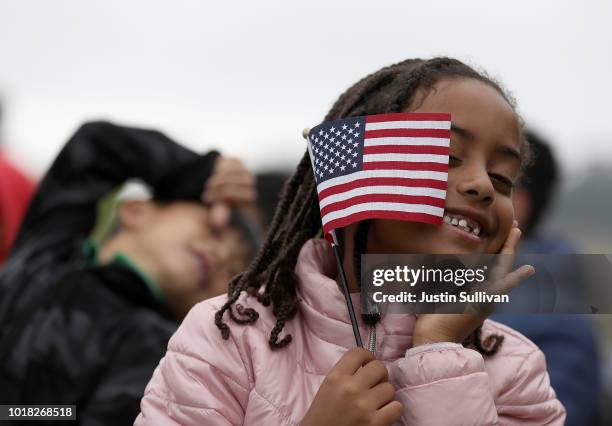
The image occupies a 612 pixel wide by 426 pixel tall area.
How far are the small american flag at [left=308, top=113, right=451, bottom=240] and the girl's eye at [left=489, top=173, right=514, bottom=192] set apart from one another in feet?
0.35

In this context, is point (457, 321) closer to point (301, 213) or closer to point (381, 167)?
point (381, 167)

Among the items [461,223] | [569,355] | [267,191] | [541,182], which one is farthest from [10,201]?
[461,223]

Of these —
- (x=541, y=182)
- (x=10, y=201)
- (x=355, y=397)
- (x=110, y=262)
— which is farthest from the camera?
(x=10, y=201)

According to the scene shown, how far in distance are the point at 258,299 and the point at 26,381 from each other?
47.8 inches

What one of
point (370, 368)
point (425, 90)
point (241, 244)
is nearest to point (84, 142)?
point (241, 244)

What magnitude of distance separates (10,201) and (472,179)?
10.2 ft

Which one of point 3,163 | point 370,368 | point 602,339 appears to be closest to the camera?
point 370,368

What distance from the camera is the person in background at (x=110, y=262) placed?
9.14 ft

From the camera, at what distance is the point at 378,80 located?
197 centimetres

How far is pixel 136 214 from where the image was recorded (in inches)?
131

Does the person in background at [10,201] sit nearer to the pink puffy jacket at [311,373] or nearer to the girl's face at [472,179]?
the pink puffy jacket at [311,373]

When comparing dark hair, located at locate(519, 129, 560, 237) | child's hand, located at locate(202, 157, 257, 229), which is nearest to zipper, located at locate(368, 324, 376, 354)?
child's hand, located at locate(202, 157, 257, 229)

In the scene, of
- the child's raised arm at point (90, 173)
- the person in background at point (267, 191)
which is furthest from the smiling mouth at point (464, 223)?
the person in background at point (267, 191)

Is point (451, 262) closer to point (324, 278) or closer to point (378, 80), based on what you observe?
point (324, 278)
